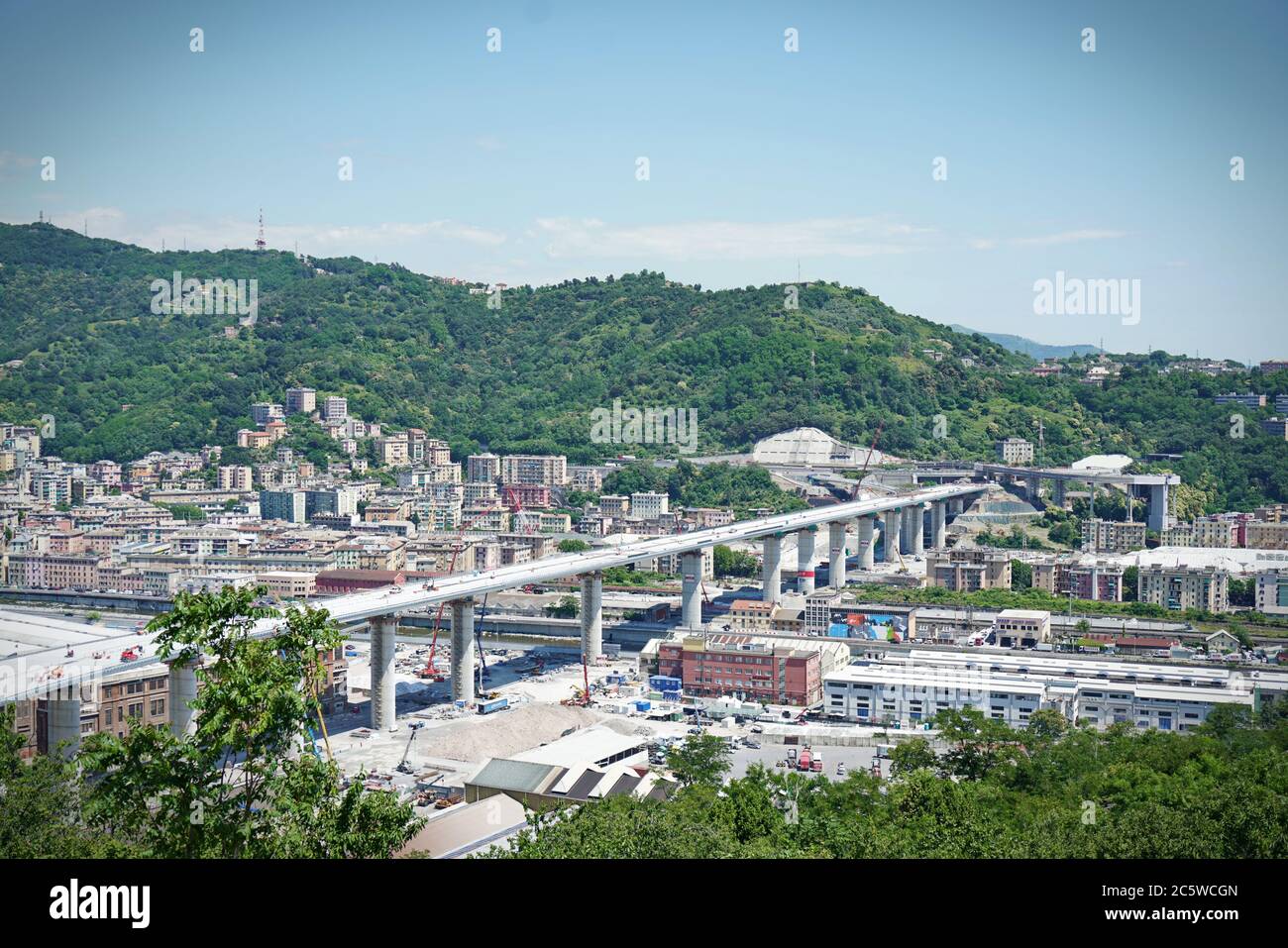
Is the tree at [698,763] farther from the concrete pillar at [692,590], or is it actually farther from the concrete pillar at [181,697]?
the concrete pillar at [692,590]

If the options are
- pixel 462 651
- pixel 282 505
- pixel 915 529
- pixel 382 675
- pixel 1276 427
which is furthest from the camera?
pixel 282 505

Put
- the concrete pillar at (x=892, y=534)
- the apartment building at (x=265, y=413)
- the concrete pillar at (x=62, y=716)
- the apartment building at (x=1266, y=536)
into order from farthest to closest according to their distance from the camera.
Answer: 1. the apartment building at (x=265, y=413)
2. the concrete pillar at (x=892, y=534)
3. the apartment building at (x=1266, y=536)
4. the concrete pillar at (x=62, y=716)

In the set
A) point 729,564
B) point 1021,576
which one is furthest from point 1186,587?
point 729,564

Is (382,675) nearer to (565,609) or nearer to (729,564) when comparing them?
(565,609)

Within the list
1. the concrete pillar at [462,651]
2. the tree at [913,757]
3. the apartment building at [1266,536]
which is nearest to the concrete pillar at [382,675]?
the concrete pillar at [462,651]

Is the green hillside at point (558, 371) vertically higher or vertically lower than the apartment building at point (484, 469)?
higher

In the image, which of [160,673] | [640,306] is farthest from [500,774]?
[640,306]
